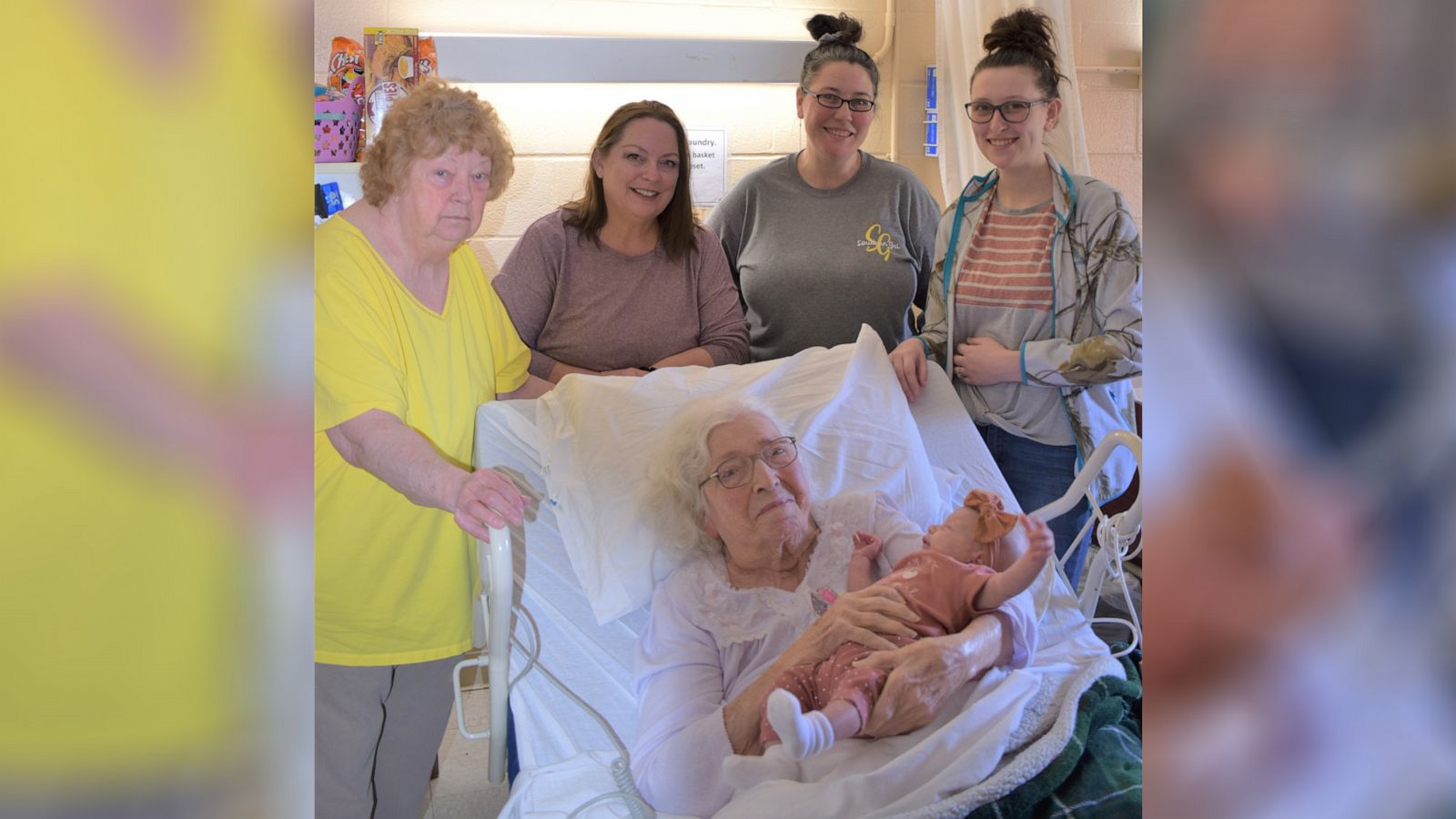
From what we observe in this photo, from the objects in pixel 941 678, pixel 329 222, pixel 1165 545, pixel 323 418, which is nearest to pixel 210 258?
pixel 1165 545

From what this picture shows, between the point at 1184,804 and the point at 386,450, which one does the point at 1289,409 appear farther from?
the point at 386,450

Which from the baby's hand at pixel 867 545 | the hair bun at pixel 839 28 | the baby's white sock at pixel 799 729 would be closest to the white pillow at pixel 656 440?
the baby's hand at pixel 867 545

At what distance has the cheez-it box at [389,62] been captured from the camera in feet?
7.85

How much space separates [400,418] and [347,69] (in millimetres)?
1553

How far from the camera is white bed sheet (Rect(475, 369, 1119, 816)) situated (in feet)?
3.55

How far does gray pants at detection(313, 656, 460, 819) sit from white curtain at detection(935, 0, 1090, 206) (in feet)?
4.39

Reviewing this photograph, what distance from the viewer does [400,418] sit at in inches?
43.6

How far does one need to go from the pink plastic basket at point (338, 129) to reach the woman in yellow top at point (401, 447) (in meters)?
1.20

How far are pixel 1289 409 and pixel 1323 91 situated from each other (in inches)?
1.8

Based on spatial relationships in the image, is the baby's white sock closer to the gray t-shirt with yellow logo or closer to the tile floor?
the tile floor

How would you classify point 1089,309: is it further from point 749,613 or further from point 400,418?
point 400,418

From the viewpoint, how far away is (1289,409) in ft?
0.52

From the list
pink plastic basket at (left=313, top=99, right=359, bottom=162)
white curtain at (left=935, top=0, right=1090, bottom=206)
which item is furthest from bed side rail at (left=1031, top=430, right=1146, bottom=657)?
pink plastic basket at (left=313, top=99, right=359, bottom=162)

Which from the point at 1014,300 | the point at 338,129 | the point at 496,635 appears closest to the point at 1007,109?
the point at 1014,300
